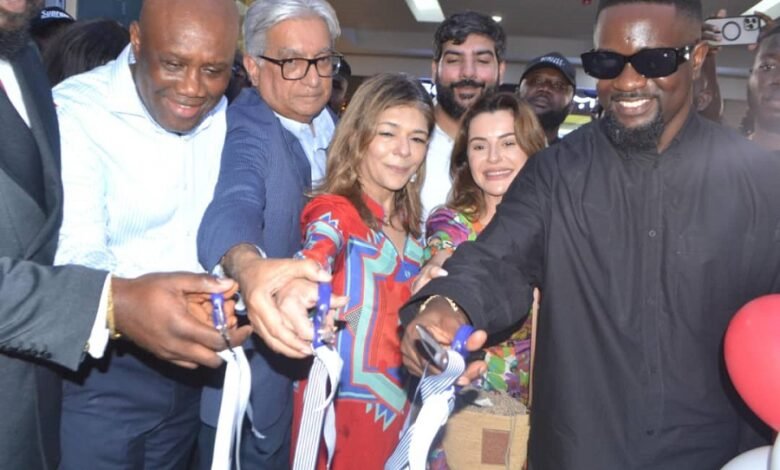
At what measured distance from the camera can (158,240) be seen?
195 centimetres

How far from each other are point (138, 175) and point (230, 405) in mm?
777

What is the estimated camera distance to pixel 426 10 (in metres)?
12.2

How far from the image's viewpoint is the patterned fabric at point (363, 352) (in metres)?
2.21

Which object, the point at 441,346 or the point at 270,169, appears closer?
the point at 441,346

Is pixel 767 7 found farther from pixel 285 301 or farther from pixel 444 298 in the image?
pixel 285 301

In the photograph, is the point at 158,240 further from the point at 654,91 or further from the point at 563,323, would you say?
the point at 654,91

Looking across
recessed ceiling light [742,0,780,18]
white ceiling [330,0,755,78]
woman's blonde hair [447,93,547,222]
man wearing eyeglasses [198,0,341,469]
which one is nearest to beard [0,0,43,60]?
man wearing eyeglasses [198,0,341,469]

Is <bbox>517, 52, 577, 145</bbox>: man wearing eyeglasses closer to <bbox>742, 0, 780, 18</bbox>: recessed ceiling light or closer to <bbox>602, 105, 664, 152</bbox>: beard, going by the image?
<bbox>602, 105, 664, 152</bbox>: beard

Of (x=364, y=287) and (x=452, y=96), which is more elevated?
(x=452, y=96)

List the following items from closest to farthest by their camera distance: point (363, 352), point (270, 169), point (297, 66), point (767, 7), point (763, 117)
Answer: point (270, 169) → point (363, 352) → point (297, 66) → point (763, 117) → point (767, 7)

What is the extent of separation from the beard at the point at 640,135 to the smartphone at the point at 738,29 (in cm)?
184

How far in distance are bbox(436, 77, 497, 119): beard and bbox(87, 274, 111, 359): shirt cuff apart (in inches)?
79.4

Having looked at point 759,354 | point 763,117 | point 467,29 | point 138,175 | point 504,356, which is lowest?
point 504,356

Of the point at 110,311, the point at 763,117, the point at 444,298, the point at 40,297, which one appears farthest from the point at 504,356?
the point at 763,117
